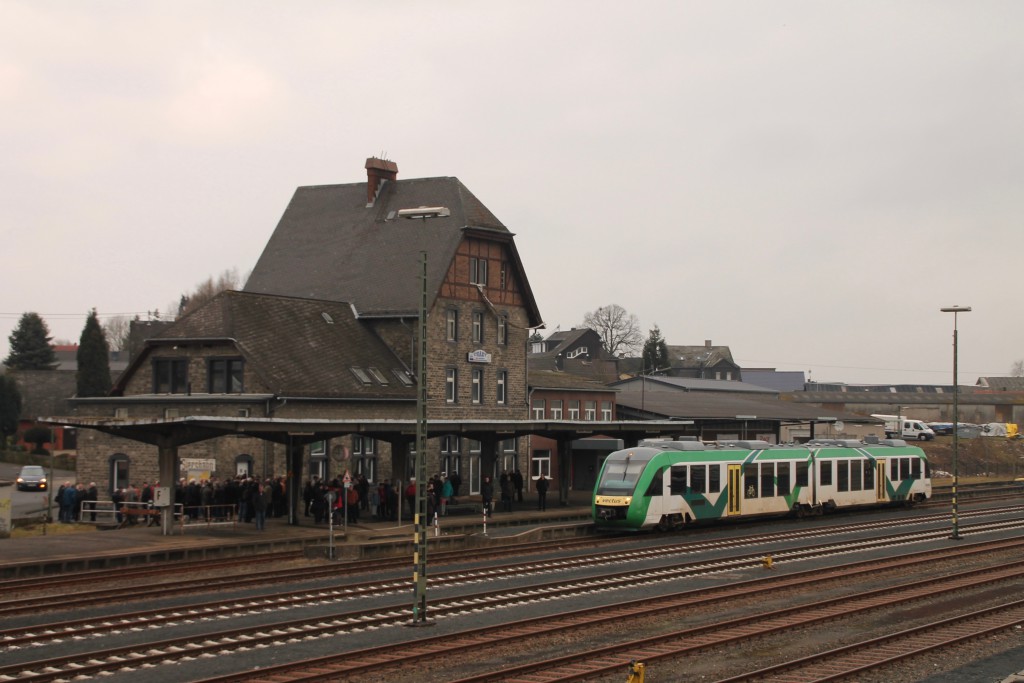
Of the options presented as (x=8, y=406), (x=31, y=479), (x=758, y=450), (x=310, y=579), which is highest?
(x=8, y=406)

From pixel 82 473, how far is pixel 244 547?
16320mm

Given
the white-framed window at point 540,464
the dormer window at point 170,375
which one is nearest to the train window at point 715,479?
the dormer window at point 170,375

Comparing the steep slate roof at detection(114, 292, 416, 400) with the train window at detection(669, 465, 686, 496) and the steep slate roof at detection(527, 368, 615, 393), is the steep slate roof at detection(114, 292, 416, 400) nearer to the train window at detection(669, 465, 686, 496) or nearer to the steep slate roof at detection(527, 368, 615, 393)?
the steep slate roof at detection(527, 368, 615, 393)

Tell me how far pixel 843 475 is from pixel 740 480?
6.85 m

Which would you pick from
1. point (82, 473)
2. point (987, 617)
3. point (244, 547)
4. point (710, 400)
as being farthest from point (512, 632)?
point (710, 400)

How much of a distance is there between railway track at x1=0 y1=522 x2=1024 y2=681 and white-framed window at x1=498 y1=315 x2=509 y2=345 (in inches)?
1089

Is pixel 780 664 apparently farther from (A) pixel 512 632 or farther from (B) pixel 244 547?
(B) pixel 244 547

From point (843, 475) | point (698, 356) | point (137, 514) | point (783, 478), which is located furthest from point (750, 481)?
point (698, 356)

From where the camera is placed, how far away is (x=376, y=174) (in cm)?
5612

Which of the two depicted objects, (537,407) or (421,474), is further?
(537,407)

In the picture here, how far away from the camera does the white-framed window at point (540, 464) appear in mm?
56281

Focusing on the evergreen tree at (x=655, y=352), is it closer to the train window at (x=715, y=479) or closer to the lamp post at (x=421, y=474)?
the train window at (x=715, y=479)

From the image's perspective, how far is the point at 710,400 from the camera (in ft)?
230

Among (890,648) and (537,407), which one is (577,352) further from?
(890,648)
